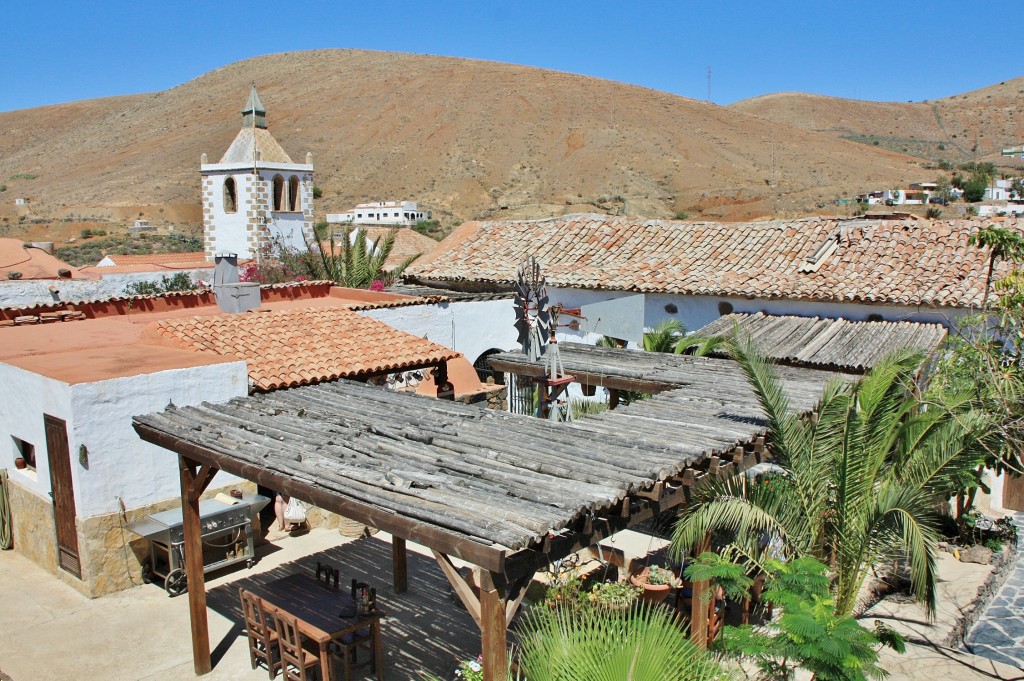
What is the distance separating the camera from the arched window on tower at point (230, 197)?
2547cm

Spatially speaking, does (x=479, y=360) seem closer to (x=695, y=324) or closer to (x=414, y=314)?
(x=414, y=314)

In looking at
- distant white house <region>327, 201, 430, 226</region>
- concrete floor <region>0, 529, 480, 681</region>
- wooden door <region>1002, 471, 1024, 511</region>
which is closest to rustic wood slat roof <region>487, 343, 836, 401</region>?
concrete floor <region>0, 529, 480, 681</region>

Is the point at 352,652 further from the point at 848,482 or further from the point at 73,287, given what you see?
the point at 73,287

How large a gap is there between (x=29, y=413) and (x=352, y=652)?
511cm

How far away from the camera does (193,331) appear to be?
1177 cm

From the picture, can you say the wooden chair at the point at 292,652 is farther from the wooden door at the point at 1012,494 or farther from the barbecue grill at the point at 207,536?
the wooden door at the point at 1012,494

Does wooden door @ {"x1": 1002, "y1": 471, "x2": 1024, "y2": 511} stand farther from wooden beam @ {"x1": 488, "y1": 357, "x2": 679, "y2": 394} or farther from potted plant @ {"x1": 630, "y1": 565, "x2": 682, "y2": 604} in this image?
potted plant @ {"x1": 630, "y1": 565, "x2": 682, "y2": 604}

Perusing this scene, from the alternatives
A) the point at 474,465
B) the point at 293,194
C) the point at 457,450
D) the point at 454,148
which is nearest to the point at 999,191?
the point at 454,148

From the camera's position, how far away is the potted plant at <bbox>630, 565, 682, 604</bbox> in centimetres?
832

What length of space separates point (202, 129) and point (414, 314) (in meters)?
76.6

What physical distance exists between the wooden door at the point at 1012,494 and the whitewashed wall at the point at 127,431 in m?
12.6

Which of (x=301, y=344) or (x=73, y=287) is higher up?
(x=73, y=287)

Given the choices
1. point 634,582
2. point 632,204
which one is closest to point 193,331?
point 634,582

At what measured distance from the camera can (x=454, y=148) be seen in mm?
71875
